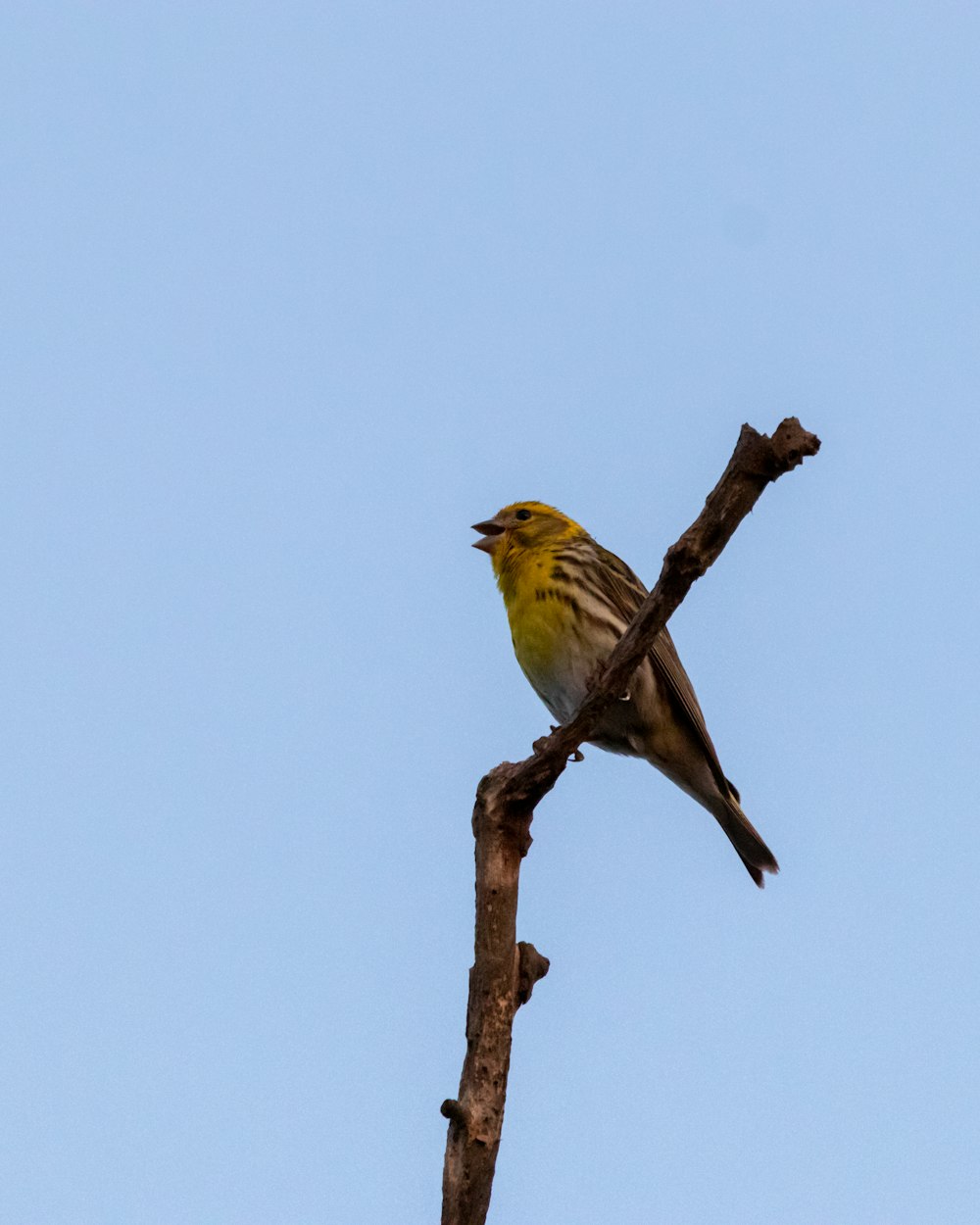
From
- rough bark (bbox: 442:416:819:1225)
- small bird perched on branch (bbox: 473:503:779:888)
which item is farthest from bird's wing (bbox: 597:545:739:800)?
rough bark (bbox: 442:416:819:1225)

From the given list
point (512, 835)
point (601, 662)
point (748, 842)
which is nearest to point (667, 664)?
point (601, 662)

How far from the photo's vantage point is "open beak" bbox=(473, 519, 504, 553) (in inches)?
355

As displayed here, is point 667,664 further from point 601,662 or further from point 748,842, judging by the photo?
point 748,842

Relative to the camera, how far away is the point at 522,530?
8.99 metres

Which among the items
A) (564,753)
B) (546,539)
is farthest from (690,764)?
(564,753)

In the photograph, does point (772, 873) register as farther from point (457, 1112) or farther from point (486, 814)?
point (457, 1112)

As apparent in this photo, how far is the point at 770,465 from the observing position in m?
5.29

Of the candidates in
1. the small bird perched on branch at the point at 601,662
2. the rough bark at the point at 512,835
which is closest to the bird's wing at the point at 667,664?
the small bird perched on branch at the point at 601,662

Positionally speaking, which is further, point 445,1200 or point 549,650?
point 549,650

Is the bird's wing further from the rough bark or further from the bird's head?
the rough bark

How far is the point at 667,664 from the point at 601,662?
357mm

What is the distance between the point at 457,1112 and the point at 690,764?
3.37 meters

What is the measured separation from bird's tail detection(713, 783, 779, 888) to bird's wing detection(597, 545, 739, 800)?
9 cm

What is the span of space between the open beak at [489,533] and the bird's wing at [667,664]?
718 mm
